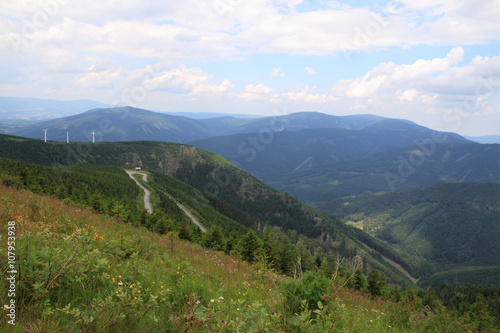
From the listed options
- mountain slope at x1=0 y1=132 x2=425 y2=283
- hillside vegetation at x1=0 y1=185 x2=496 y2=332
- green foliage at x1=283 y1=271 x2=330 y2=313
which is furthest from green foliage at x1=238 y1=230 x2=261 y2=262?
mountain slope at x1=0 y1=132 x2=425 y2=283

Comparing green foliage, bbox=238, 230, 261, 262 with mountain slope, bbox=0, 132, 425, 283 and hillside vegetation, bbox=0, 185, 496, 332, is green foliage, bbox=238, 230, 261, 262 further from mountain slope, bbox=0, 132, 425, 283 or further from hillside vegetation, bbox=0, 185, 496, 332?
mountain slope, bbox=0, 132, 425, 283

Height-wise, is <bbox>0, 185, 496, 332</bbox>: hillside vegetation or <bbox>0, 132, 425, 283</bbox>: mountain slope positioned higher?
<bbox>0, 185, 496, 332</bbox>: hillside vegetation

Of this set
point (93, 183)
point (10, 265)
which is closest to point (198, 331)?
point (10, 265)

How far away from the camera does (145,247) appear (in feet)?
30.8

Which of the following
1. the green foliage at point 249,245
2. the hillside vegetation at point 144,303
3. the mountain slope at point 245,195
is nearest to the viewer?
the hillside vegetation at point 144,303

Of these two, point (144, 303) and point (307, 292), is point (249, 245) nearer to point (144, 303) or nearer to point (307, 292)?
point (307, 292)

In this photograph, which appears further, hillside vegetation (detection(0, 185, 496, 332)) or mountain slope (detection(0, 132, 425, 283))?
mountain slope (detection(0, 132, 425, 283))

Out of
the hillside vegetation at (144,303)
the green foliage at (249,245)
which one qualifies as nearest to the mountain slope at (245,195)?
the green foliage at (249,245)

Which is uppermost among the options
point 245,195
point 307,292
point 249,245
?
point 307,292

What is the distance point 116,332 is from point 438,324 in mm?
7267

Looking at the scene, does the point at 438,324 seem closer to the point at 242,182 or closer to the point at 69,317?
the point at 69,317

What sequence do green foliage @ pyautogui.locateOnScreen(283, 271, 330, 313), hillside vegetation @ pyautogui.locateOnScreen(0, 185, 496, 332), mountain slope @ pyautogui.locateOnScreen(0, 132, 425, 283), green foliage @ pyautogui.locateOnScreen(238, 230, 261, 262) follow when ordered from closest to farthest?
hillside vegetation @ pyautogui.locateOnScreen(0, 185, 496, 332)
green foliage @ pyautogui.locateOnScreen(283, 271, 330, 313)
green foliage @ pyautogui.locateOnScreen(238, 230, 261, 262)
mountain slope @ pyautogui.locateOnScreen(0, 132, 425, 283)

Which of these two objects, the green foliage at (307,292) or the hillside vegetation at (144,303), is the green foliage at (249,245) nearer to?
the hillside vegetation at (144,303)

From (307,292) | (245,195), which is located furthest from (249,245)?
(245,195)
